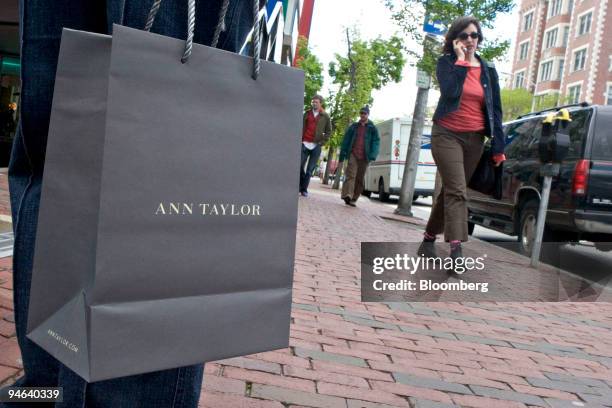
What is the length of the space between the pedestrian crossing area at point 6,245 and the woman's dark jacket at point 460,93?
11.4 ft

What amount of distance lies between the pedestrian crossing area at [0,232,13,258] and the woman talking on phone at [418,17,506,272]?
10.8 feet

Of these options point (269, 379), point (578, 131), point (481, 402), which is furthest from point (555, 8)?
point (269, 379)

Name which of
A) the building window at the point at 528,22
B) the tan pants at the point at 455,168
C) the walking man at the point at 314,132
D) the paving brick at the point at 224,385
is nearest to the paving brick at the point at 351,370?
the paving brick at the point at 224,385

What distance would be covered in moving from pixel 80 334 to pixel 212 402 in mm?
1133

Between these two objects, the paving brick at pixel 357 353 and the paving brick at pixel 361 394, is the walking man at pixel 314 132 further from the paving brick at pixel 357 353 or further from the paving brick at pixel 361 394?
the paving brick at pixel 361 394

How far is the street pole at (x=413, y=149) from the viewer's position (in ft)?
43.8

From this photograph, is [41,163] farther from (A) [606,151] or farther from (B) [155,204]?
(A) [606,151]

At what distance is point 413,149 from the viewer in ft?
44.6

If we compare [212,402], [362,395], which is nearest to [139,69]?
[212,402]

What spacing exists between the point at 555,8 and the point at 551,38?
9.99 ft

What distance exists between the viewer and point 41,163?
1416 millimetres

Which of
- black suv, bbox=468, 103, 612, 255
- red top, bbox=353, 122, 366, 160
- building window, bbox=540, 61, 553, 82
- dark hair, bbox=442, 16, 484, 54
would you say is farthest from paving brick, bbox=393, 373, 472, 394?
building window, bbox=540, 61, 553, 82

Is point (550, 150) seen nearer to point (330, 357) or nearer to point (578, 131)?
point (578, 131)

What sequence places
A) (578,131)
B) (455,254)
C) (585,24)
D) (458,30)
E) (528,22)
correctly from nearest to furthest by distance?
(455,254) < (458,30) < (578,131) < (585,24) < (528,22)
